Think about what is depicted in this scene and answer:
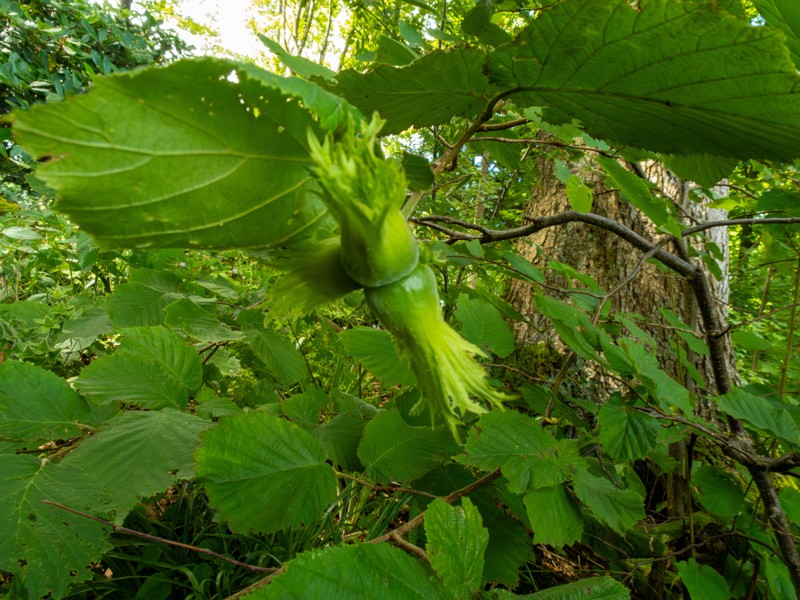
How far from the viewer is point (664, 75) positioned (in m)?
0.41

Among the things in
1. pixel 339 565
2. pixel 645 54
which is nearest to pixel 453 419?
pixel 339 565

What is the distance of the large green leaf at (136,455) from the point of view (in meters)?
0.70

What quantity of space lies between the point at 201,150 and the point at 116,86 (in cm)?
6

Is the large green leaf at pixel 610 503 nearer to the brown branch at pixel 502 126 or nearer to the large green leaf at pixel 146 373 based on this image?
the brown branch at pixel 502 126

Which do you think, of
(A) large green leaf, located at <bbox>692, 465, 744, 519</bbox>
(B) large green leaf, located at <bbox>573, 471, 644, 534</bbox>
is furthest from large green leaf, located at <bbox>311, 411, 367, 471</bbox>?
(A) large green leaf, located at <bbox>692, 465, 744, 519</bbox>

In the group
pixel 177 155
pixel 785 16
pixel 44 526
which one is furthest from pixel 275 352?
pixel 785 16

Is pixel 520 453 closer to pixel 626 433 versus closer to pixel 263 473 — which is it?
pixel 626 433

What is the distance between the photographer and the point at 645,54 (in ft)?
1.33

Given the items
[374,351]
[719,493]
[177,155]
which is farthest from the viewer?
[719,493]

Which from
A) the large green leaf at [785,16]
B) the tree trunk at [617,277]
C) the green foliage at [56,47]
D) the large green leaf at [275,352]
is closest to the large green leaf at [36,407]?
the large green leaf at [275,352]

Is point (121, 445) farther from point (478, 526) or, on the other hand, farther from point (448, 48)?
point (448, 48)

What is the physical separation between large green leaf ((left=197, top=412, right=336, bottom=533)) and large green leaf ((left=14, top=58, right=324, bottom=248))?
49 cm

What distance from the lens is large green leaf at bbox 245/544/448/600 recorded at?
457 mm

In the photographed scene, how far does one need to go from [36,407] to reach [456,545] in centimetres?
80
